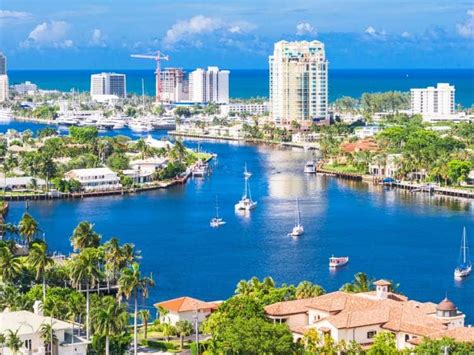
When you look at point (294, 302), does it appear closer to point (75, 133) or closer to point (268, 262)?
point (268, 262)

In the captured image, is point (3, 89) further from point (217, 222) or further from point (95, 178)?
point (217, 222)

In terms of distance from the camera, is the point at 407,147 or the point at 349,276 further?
the point at 407,147

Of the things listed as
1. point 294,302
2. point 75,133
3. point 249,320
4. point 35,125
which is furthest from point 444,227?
point 35,125

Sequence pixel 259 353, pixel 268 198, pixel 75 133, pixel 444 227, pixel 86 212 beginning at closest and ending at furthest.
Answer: pixel 259 353
pixel 444 227
pixel 86 212
pixel 268 198
pixel 75 133

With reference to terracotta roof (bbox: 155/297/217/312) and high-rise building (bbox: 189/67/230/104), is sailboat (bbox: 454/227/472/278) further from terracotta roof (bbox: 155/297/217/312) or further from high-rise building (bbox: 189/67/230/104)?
high-rise building (bbox: 189/67/230/104)

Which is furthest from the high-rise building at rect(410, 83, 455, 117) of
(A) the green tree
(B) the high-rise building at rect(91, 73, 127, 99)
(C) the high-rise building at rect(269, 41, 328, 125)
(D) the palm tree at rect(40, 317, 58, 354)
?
(D) the palm tree at rect(40, 317, 58, 354)

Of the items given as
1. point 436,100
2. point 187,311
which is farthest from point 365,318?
point 436,100
